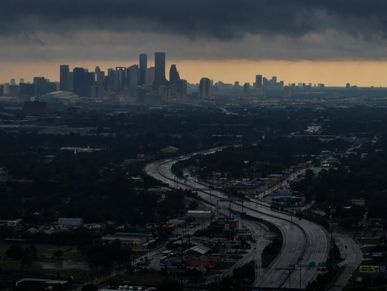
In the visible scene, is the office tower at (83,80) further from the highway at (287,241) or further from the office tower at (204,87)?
the highway at (287,241)

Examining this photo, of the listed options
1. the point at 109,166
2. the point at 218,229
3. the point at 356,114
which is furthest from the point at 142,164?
the point at 356,114

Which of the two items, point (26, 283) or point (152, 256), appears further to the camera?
point (152, 256)

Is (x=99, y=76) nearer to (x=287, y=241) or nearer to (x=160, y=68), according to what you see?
(x=160, y=68)

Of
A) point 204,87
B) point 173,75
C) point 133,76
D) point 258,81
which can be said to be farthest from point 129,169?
point 258,81

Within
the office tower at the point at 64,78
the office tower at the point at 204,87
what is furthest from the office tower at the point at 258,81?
the office tower at the point at 64,78

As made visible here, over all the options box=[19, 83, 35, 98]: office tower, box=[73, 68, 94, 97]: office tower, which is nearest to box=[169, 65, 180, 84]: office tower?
box=[73, 68, 94, 97]: office tower

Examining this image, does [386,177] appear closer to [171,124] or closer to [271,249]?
[271,249]
